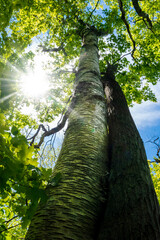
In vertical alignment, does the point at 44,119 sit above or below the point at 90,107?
above

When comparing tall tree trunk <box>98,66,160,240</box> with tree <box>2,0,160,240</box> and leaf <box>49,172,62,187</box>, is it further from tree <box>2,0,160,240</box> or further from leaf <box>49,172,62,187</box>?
leaf <box>49,172,62,187</box>

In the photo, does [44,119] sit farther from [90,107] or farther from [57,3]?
[90,107]

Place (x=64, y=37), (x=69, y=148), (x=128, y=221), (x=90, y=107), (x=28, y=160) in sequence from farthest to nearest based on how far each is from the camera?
1. (x=64, y=37)
2. (x=90, y=107)
3. (x=69, y=148)
4. (x=28, y=160)
5. (x=128, y=221)

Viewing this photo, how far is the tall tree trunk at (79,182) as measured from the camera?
40.8 inches

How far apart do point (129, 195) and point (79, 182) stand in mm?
400

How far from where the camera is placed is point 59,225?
3.34 ft

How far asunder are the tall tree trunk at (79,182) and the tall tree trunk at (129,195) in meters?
0.13

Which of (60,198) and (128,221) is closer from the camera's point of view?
(128,221)

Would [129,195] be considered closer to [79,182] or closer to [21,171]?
[79,182]

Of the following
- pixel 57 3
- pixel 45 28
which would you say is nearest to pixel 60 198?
pixel 57 3

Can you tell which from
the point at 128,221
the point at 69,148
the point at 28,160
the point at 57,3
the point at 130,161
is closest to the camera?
the point at 128,221

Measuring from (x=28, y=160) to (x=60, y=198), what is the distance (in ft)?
1.23

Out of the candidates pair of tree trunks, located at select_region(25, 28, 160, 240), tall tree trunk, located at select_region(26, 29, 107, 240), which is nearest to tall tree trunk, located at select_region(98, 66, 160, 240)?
pair of tree trunks, located at select_region(25, 28, 160, 240)

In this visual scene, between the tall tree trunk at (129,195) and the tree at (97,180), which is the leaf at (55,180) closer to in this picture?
the tree at (97,180)
